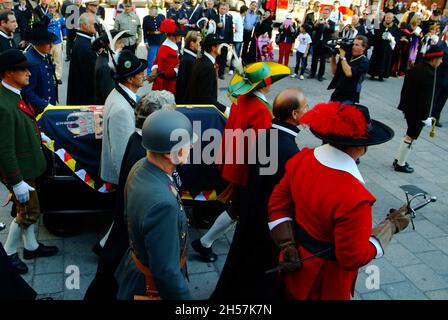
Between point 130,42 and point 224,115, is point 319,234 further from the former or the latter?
point 130,42

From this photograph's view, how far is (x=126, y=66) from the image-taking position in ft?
12.0

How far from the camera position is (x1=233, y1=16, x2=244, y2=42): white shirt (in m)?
11.8

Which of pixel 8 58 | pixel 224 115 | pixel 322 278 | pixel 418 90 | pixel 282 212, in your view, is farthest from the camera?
pixel 418 90

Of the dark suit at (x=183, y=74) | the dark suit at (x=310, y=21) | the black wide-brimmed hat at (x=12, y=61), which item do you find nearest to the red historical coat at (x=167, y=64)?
the dark suit at (x=183, y=74)

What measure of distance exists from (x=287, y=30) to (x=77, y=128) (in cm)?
911

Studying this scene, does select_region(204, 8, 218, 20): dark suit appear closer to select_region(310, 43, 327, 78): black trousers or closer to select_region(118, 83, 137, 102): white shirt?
select_region(310, 43, 327, 78): black trousers

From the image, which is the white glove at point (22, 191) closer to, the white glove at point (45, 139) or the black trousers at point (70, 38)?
the white glove at point (45, 139)

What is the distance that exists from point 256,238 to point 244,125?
1.02 m

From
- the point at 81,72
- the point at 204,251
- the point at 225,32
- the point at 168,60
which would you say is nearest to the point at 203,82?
the point at 168,60

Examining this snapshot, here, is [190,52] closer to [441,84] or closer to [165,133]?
[165,133]

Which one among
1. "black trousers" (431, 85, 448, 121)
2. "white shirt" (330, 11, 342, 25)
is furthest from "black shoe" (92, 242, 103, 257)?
"white shirt" (330, 11, 342, 25)

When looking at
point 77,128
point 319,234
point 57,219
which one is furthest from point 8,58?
point 319,234

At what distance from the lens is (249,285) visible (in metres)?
3.15

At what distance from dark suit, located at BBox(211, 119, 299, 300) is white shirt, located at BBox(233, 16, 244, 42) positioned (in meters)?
9.20
